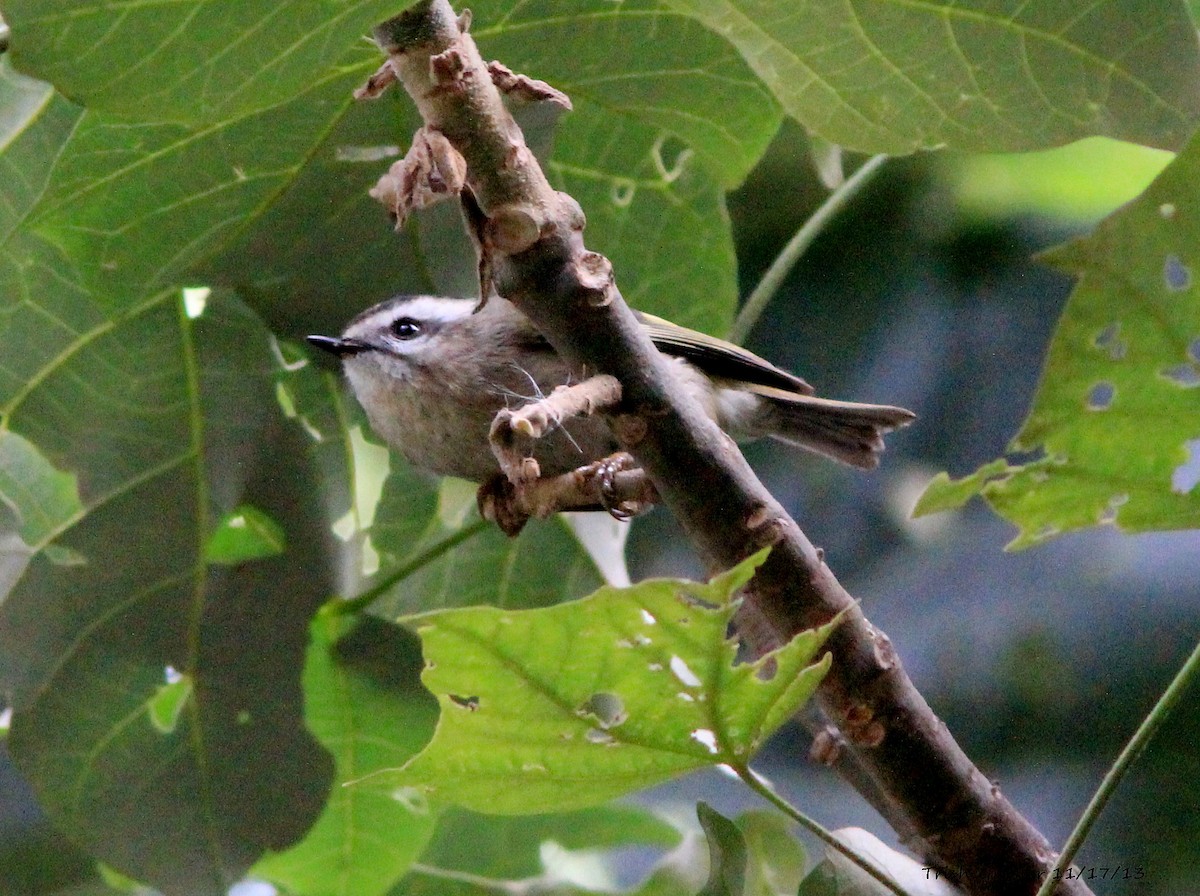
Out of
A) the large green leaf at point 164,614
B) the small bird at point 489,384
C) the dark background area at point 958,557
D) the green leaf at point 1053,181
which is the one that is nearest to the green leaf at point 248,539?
the large green leaf at point 164,614

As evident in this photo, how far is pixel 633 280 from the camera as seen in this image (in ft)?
8.55

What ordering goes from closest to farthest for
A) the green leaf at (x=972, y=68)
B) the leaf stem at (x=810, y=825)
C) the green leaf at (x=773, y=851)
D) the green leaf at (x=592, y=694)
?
1. the green leaf at (x=592, y=694)
2. the leaf stem at (x=810, y=825)
3. the green leaf at (x=972, y=68)
4. the green leaf at (x=773, y=851)

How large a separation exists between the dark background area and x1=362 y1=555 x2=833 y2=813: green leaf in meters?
1.46

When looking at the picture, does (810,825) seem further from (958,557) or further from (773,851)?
(958,557)

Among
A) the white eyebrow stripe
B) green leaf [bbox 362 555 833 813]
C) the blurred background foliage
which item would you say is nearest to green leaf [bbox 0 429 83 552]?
the blurred background foliage

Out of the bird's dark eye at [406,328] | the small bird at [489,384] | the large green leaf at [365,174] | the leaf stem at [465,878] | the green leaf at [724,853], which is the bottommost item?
the leaf stem at [465,878]

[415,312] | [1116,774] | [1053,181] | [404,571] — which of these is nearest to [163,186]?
[415,312]

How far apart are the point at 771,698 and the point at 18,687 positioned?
1579mm

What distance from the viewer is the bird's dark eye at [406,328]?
2691 millimetres

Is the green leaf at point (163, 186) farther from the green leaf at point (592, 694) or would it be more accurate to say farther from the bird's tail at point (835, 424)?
the bird's tail at point (835, 424)

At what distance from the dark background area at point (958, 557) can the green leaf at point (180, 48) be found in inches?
57.5

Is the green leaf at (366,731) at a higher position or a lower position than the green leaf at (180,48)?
lower

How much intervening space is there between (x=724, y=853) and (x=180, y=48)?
1.16 meters

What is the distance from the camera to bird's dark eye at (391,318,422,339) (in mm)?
2691
